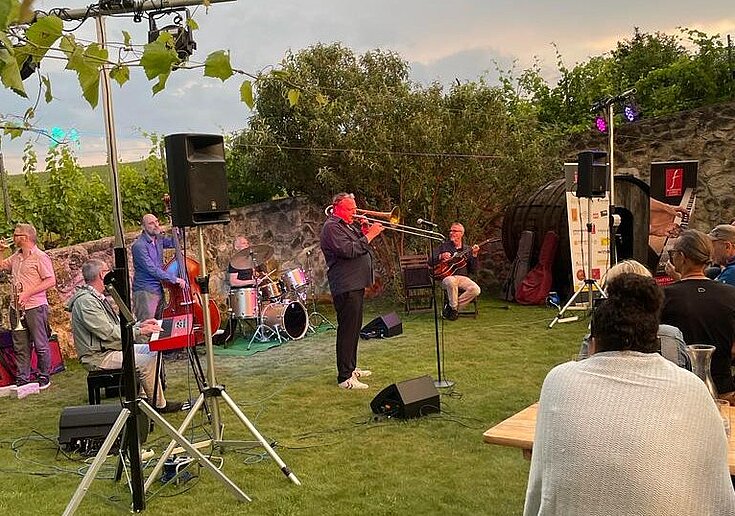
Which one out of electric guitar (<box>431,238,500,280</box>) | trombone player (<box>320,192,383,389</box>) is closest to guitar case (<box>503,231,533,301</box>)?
electric guitar (<box>431,238,500,280</box>)

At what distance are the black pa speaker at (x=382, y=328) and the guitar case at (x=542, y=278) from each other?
2501 millimetres

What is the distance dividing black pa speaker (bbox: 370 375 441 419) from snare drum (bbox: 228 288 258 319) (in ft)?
10.9

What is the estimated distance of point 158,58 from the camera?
49.5 inches

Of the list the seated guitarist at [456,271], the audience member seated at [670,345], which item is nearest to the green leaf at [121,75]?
the audience member seated at [670,345]

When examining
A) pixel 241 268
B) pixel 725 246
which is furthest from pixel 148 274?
pixel 725 246

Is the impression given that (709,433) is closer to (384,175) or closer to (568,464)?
(568,464)

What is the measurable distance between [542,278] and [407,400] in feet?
18.2

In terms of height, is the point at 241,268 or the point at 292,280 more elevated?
the point at 241,268

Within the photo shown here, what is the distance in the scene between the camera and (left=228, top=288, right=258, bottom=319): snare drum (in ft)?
27.2

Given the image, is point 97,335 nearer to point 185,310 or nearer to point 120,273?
point 185,310

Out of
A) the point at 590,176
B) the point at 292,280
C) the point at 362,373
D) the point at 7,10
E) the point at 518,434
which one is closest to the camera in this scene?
the point at 7,10

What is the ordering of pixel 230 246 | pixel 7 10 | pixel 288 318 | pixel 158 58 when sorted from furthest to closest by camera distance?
pixel 230 246
pixel 288 318
pixel 158 58
pixel 7 10

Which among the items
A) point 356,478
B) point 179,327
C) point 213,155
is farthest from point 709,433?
point 179,327

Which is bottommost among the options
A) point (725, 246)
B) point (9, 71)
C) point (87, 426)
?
point (87, 426)
